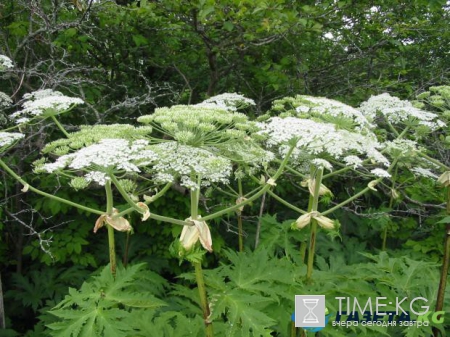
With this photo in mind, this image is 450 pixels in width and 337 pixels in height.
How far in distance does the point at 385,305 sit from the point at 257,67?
132 inches

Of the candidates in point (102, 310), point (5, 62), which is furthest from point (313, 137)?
point (5, 62)

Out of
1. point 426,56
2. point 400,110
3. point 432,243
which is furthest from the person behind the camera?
point 426,56

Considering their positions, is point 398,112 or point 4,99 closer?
point 398,112

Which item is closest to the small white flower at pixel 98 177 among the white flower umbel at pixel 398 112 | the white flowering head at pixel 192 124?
the white flowering head at pixel 192 124

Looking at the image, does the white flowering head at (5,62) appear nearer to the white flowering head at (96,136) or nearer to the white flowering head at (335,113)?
the white flowering head at (96,136)

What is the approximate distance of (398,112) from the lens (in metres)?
3.83

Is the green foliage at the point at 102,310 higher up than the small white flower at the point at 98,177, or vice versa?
the small white flower at the point at 98,177

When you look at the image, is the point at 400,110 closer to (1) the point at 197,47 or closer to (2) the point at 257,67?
(2) the point at 257,67

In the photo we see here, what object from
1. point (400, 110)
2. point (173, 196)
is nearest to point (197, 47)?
point (173, 196)

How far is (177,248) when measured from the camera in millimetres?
2537

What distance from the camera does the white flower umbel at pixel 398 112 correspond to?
146 inches
